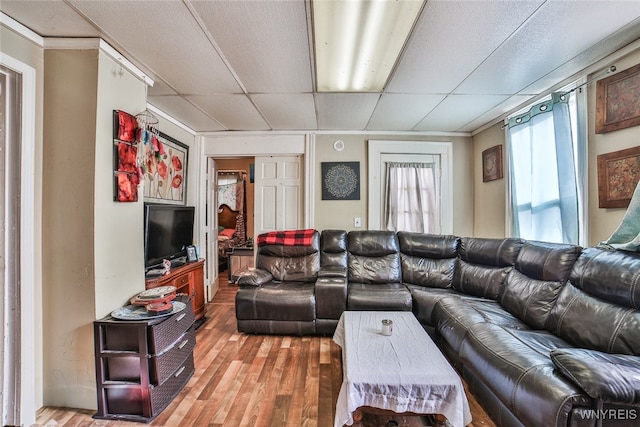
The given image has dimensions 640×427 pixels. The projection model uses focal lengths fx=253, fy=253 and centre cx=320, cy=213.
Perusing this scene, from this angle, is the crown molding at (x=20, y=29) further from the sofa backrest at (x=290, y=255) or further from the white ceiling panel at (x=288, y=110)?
the sofa backrest at (x=290, y=255)

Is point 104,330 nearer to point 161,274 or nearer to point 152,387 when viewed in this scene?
point 152,387

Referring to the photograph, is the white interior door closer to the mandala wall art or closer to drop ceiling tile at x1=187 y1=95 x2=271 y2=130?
the mandala wall art

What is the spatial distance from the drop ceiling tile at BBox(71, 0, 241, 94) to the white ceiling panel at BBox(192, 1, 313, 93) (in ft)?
0.37

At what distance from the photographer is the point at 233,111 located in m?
2.83

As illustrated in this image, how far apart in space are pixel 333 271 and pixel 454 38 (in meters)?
2.36

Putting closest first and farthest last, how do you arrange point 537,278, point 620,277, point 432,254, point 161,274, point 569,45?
point 620,277
point 569,45
point 537,278
point 161,274
point 432,254

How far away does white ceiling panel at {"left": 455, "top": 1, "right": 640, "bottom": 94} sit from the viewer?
1389 millimetres

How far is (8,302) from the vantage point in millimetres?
1462

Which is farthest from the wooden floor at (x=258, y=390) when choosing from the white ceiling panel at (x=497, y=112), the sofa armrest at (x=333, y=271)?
the white ceiling panel at (x=497, y=112)

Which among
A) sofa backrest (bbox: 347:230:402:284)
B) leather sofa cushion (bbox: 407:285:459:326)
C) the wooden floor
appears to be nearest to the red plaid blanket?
sofa backrest (bbox: 347:230:402:284)

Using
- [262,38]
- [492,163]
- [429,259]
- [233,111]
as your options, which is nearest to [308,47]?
[262,38]

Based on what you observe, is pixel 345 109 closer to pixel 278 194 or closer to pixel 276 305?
pixel 278 194

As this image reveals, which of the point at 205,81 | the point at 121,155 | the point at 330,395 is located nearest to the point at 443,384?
the point at 330,395

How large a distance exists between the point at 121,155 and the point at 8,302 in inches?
41.4
